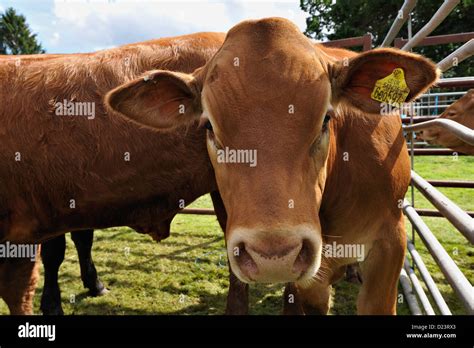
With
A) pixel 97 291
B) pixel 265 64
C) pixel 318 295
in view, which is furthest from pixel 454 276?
pixel 97 291

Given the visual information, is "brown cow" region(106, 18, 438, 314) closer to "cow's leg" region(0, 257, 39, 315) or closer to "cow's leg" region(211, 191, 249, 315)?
"cow's leg" region(211, 191, 249, 315)

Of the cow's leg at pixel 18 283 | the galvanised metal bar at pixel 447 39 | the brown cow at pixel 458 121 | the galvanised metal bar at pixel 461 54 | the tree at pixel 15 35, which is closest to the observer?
the galvanised metal bar at pixel 461 54

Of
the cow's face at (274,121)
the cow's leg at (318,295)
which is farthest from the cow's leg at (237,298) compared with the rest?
the cow's face at (274,121)

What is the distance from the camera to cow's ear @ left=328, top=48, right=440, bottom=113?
5.62ft

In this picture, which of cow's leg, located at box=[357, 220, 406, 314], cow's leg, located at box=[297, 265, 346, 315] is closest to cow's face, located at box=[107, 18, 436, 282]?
cow's leg, located at box=[357, 220, 406, 314]

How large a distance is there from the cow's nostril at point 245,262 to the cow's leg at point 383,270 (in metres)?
1.17

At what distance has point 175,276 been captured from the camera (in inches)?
165

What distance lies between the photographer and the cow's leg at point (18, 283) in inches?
115

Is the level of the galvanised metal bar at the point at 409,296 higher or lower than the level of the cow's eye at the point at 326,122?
lower

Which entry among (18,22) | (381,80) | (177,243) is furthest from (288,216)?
(18,22)

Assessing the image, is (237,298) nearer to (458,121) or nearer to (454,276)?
(454,276)

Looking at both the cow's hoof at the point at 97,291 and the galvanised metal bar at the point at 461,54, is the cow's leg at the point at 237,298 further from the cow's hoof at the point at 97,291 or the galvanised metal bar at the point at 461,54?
the galvanised metal bar at the point at 461,54

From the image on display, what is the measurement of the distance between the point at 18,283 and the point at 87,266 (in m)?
0.92

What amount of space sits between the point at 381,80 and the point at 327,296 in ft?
5.47
